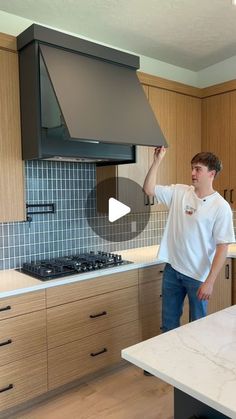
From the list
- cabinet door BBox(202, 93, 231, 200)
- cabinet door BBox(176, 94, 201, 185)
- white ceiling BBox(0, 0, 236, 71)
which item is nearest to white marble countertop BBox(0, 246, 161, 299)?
cabinet door BBox(176, 94, 201, 185)

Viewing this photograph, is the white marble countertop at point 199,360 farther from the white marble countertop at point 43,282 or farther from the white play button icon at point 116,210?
the white play button icon at point 116,210

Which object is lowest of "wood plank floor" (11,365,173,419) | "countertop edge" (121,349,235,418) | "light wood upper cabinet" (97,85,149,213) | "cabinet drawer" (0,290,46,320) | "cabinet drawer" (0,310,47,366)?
"wood plank floor" (11,365,173,419)

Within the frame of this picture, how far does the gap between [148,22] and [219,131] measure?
4.01ft

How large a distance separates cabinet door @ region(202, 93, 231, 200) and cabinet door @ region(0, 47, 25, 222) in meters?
1.95

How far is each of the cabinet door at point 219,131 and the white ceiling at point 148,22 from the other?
479 mm

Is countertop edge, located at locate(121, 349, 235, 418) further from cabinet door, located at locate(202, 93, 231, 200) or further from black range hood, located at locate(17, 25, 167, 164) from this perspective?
cabinet door, located at locate(202, 93, 231, 200)

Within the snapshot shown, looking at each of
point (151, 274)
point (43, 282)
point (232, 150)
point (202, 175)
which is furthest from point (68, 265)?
point (232, 150)

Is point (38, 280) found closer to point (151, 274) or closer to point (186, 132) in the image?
point (151, 274)

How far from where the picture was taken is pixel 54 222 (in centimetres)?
272

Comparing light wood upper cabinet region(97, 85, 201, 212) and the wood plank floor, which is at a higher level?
light wood upper cabinet region(97, 85, 201, 212)

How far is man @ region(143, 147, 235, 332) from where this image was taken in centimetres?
213

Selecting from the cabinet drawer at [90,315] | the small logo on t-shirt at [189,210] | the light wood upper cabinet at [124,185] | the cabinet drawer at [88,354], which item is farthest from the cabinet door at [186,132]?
the cabinet drawer at [88,354]

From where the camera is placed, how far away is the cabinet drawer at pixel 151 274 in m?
2.64

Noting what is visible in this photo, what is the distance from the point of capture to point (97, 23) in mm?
2648
